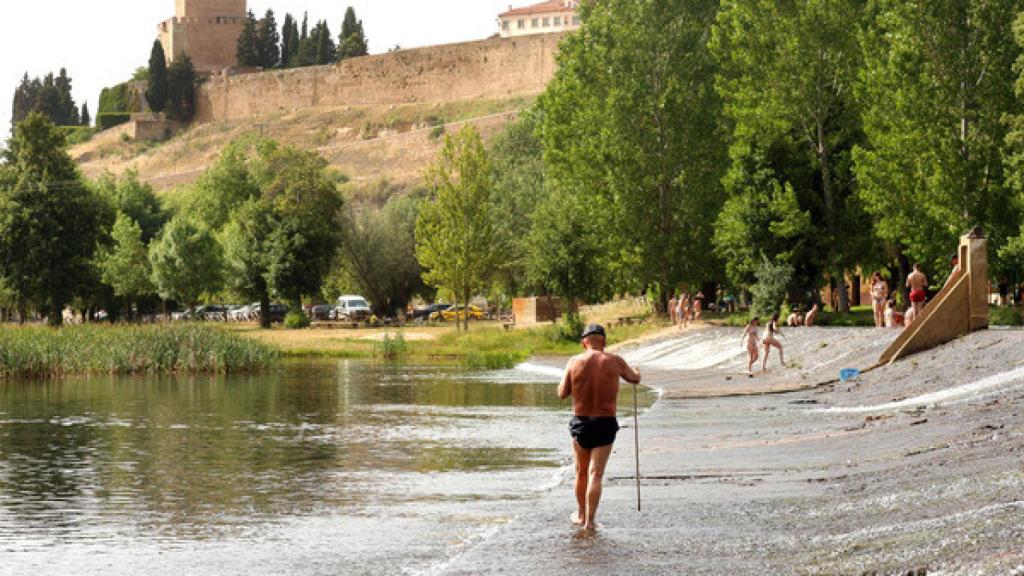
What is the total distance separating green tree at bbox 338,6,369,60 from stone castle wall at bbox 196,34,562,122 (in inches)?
126

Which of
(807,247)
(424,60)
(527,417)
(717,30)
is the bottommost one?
(527,417)

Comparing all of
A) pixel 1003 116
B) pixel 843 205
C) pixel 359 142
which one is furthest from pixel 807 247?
pixel 359 142

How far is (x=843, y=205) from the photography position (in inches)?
2117

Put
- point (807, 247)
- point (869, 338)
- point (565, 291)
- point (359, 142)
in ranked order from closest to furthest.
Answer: point (869, 338) < point (807, 247) < point (565, 291) < point (359, 142)

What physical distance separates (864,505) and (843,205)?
40.1 meters

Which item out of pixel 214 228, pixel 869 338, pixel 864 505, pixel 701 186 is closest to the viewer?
pixel 864 505

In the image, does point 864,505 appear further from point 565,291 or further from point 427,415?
point 565,291

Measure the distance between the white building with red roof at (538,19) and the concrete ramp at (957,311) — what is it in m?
138

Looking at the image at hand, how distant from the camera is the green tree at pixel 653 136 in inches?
2202

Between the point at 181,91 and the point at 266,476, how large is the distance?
173m

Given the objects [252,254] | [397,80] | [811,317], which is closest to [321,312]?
[252,254]

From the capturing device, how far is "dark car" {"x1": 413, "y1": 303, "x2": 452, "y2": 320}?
99.8 meters

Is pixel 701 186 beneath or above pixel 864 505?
above

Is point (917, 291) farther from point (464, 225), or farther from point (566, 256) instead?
point (464, 225)
